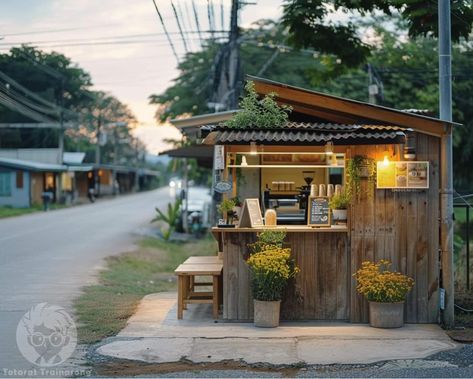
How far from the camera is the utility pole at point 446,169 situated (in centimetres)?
946

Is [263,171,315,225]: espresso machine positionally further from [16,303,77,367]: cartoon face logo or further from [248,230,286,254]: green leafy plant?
[16,303,77,367]: cartoon face logo

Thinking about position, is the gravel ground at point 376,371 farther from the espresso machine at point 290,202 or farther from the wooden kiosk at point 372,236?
the espresso machine at point 290,202

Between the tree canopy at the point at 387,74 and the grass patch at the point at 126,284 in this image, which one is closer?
the grass patch at the point at 126,284

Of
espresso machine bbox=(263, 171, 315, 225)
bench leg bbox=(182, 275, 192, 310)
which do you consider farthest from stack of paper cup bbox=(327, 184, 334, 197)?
bench leg bbox=(182, 275, 192, 310)

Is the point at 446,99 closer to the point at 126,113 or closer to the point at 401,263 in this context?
the point at 401,263

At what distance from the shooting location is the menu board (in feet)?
31.3

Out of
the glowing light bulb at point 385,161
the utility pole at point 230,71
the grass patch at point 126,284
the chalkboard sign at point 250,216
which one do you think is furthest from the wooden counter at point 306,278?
the utility pole at point 230,71

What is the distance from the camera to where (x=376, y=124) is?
9984mm

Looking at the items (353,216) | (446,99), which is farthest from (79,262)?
(446,99)

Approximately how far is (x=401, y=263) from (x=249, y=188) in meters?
4.30

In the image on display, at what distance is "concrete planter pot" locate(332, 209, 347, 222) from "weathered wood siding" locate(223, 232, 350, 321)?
0.79 ft

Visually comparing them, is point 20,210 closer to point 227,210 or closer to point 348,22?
point 348,22

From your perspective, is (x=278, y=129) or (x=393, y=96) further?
(x=393, y=96)

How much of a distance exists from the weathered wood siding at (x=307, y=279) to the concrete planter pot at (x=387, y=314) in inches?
20.7
